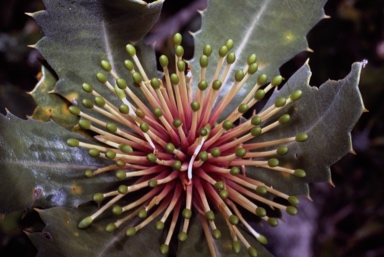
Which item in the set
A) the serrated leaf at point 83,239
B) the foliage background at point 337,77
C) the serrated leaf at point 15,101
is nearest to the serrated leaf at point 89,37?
the serrated leaf at point 83,239

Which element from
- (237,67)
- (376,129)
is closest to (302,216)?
(376,129)

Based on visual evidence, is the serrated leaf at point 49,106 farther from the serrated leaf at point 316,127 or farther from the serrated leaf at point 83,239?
the serrated leaf at point 316,127

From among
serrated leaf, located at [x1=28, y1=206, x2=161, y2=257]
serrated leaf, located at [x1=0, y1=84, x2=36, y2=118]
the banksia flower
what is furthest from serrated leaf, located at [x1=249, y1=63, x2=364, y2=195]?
serrated leaf, located at [x1=0, y1=84, x2=36, y2=118]

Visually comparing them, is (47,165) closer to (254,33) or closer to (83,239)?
(83,239)

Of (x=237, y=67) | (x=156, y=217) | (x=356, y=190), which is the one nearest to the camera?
(x=156, y=217)

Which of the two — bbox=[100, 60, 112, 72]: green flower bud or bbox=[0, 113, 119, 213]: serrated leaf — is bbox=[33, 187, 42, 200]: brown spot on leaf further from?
bbox=[100, 60, 112, 72]: green flower bud

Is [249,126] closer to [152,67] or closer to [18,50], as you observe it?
[152,67]

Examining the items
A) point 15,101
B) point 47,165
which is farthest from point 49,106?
point 15,101
